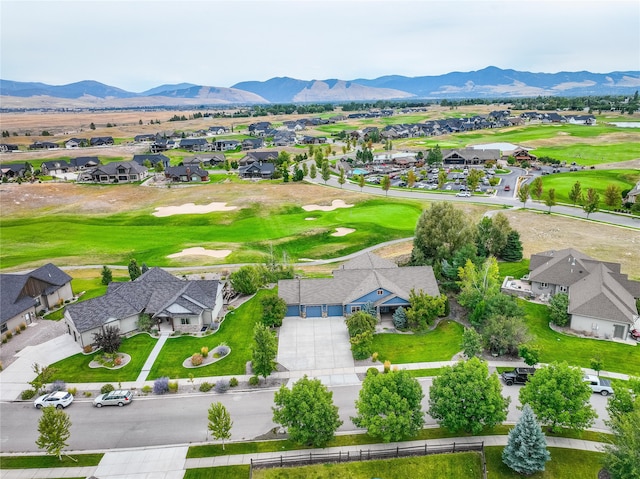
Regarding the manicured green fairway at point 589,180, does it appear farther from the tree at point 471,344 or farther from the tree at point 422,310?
the tree at point 471,344

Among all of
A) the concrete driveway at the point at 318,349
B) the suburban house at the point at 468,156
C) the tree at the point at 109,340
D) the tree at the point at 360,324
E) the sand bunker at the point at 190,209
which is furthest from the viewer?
the suburban house at the point at 468,156

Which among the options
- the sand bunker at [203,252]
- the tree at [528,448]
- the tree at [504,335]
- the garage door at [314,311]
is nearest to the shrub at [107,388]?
the garage door at [314,311]

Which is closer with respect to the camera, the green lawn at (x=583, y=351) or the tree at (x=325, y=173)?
the green lawn at (x=583, y=351)

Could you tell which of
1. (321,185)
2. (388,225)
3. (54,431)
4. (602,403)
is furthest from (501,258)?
(321,185)

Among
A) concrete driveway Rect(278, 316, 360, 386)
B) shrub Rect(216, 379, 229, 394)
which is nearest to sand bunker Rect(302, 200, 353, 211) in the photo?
concrete driveway Rect(278, 316, 360, 386)

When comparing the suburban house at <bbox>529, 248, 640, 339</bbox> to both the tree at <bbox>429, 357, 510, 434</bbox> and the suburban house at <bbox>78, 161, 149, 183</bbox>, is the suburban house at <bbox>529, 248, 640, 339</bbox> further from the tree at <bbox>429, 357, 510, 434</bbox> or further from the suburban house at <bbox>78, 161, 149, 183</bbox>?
the suburban house at <bbox>78, 161, 149, 183</bbox>

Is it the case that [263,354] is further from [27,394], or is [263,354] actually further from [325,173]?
[325,173]

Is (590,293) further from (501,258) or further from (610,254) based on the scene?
(610,254)
